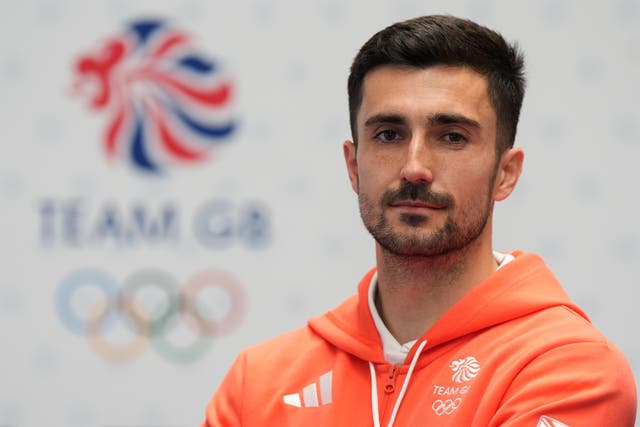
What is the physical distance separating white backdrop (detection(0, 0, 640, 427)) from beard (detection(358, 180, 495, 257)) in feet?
4.41

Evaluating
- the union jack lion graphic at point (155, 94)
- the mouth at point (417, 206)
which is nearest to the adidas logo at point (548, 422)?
the mouth at point (417, 206)

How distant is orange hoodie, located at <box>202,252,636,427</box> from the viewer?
1519 mm

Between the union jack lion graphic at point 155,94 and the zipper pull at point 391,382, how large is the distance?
149 centimetres

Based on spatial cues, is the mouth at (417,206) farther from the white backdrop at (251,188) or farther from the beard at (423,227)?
the white backdrop at (251,188)

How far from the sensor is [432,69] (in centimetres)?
176

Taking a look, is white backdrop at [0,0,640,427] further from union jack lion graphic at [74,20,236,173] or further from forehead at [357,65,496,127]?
forehead at [357,65,496,127]

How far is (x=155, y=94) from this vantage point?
10.4ft

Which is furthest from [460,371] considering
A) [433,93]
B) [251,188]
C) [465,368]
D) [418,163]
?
[251,188]

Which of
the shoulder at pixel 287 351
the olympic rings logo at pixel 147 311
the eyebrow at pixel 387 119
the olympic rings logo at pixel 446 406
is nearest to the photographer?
the olympic rings logo at pixel 446 406

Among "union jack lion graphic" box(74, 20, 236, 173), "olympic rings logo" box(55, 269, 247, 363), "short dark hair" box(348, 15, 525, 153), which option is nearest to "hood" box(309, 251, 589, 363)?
"short dark hair" box(348, 15, 525, 153)

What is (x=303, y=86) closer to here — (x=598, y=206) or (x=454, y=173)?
(x=598, y=206)

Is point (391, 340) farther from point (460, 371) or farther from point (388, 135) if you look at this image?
point (388, 135)

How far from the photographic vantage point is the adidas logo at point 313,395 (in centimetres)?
181

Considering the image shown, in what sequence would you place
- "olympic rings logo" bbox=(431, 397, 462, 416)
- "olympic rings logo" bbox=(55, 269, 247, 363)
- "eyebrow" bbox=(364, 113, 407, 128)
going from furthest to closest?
"olympic rings logo" bbox=(55, 269, 247, 363) < "eyebrow" bbox=(364, 113, 407, 128) < "olympic rings logo" bbox=(431, 397, 462, 416)
